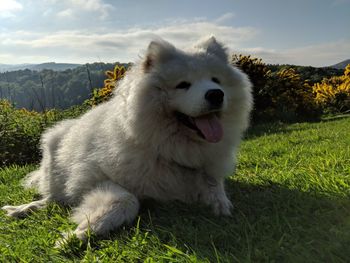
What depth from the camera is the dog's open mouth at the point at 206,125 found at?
3215 mm

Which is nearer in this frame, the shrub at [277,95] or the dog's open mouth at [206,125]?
the dog's open mouth at [206,125]

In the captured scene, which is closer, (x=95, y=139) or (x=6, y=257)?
(x=6, y=257)

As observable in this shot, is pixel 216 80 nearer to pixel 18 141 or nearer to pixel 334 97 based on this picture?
pixel 18 141

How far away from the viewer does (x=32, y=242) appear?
9.43ft

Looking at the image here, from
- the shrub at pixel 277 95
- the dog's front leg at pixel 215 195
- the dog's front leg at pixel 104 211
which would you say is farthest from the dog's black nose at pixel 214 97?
the shrub at pixel 277 95

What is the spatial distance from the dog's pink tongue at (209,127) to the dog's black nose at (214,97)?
0.18 metres

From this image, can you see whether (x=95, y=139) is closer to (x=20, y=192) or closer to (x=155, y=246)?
(x=155, y=246)

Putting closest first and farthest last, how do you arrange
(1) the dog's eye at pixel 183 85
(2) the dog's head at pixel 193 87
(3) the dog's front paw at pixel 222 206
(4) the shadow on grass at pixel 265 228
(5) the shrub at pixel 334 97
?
(4) the shadow on grass at pixel 265 228
(3) the dog's front paw at pixel 222 206
(2) the dog's head at pixel 193 87
(1) the dog's eye at pixel 183 85
(5) the shrub at pixel 334 97

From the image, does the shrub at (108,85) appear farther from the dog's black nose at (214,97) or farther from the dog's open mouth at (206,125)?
the dog's black nose at (214,97)

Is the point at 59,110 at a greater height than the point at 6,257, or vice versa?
the point at 6,257

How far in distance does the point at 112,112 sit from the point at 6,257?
149 centimetres

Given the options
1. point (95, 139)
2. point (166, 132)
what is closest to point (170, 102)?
point (166, 132)

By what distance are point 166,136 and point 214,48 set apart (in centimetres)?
102

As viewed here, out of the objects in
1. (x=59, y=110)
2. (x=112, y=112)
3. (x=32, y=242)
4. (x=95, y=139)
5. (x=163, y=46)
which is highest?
(x=163, y=46)
